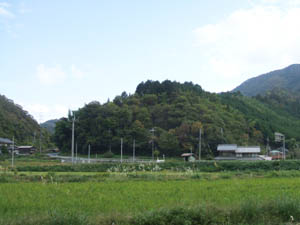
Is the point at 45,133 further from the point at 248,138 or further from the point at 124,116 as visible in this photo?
the point at 248,138

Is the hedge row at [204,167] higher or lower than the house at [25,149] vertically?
lower

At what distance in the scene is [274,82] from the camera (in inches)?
5876

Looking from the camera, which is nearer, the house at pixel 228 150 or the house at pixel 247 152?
the house at pixel 247 152

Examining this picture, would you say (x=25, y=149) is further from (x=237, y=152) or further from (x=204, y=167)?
(x=204, y=167)

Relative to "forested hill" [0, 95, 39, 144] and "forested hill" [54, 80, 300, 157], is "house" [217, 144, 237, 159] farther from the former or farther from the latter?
"forested hill" [0, 95, 39, 144]

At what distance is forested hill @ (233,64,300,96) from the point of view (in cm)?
14118

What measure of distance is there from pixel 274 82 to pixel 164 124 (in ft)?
300

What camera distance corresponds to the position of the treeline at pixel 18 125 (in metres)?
78.4

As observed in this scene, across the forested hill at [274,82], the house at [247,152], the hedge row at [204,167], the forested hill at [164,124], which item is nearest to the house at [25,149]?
the forested hill at [164,124]

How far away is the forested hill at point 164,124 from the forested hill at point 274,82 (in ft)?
189

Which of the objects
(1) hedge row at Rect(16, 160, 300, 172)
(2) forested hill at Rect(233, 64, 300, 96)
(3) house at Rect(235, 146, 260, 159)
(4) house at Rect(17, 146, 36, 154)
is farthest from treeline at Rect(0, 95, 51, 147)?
(2) forested hill at Rect(233, 64, 300, 96)

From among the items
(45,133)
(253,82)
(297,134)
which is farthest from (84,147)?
(253,82)

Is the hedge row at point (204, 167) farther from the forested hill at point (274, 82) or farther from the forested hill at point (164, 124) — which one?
the forested hill at point (274, 82)

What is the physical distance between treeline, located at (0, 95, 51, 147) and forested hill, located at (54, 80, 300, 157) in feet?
35.2
